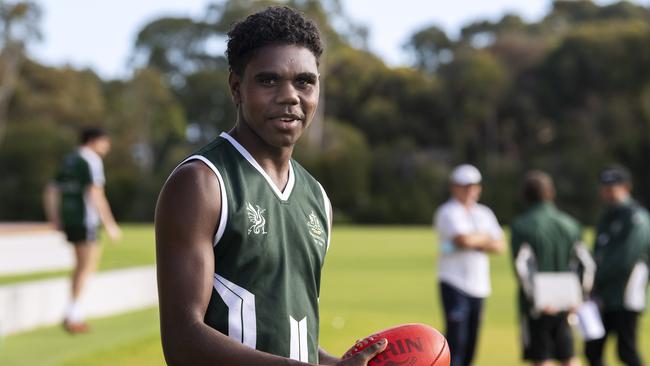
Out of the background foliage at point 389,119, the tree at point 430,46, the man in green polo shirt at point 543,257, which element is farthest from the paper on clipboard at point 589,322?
the tree at point 430,46

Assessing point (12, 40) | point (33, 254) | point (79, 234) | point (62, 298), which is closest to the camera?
point (79, 234)

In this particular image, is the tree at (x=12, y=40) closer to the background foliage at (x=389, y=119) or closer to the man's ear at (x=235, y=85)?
the background foliage at (x=389, y=119)

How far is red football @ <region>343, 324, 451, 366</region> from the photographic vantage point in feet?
8.89

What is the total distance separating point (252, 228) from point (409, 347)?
1.81ft

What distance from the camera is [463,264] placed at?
898cm

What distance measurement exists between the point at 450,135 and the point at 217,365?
5995 cm

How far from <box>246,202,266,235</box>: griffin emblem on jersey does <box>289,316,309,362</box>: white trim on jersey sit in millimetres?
284

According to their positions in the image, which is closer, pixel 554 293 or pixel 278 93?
pixel 278 93

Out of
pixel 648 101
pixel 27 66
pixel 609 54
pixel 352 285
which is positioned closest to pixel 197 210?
pixel 352 285

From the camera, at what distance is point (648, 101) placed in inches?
2117

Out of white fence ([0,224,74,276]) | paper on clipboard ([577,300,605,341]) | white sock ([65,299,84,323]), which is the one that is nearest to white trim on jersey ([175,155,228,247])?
paper on clipboard ([577,300,605,341])

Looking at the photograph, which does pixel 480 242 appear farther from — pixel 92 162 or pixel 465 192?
pixel 92 162

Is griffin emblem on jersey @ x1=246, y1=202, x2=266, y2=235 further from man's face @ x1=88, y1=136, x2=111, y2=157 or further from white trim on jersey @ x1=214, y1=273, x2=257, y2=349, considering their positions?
man's face @ x1=88, y1=136, x2=111, y2=157

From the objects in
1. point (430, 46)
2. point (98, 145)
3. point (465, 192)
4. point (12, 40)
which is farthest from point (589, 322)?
point (430, 46)
